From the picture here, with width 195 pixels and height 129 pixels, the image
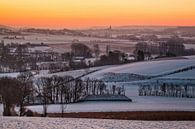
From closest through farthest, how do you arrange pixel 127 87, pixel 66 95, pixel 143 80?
pixel 66 95
pixel 127 87
pixel 143 80

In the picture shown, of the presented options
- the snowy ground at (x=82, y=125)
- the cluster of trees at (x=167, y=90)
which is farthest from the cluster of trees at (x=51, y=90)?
the snowy ground at (x=82, y=125)

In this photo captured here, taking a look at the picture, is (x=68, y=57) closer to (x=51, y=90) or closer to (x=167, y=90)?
(x=167, y=90)

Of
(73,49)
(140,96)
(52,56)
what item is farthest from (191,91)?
(73,49)

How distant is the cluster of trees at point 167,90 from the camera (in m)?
50.4

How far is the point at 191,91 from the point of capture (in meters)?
52.9

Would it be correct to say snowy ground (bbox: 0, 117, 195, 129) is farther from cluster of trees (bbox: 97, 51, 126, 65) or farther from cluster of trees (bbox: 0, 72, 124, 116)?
cluster of trees (bbox: 97, 51, 126, 65)

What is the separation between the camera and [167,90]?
5291 cm

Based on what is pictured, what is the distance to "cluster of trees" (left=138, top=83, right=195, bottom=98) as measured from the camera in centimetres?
5043

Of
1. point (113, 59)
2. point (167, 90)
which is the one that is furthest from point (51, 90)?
point (113, 59)

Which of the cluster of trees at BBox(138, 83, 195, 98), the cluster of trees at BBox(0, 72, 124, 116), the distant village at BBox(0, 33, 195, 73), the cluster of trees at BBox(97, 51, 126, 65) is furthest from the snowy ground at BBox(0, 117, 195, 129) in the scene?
the cluster of trees at BBox(97, 51, 126, 65)

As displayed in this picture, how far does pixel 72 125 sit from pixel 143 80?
159ft

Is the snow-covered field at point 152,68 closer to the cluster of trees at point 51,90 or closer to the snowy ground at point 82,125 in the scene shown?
the cluster of trees at point 51,90

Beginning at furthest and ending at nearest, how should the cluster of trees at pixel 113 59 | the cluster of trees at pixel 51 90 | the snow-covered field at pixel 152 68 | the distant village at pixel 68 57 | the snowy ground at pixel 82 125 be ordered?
the cluster of trees at pixel 113 59 < the distant village at pixel 68 57 < the snow-covered field at pixel 152 68 < the cluster of trees at pixel 51 90 < the snowy ground at pixel 82 125

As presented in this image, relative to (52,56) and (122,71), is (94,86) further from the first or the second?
(52,56)
